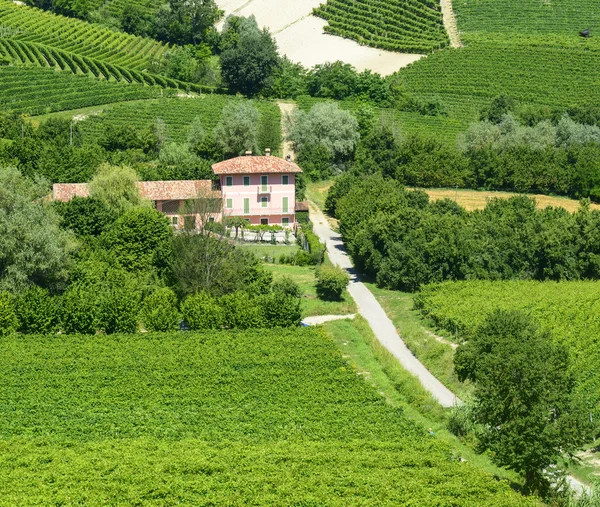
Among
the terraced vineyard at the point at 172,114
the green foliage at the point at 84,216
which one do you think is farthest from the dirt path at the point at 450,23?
the green foliage at the point at 84,216

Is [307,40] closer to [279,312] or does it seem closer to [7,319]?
[279,312]

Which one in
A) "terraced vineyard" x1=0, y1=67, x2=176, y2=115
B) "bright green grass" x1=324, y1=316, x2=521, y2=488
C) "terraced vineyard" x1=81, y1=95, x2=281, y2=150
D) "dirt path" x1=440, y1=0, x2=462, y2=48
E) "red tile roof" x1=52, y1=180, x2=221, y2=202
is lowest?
"bright green grass" x1=324, y1=316, x2=521, y2=488

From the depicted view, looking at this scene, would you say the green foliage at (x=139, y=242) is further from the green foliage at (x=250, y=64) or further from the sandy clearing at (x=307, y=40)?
the sandy clearing at (x=307, y=40)

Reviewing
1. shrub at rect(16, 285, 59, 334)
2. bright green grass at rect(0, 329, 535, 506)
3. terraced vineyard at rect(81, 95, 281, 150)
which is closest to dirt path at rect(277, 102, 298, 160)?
terraced vineyard at rect(81, 95, 281, 150)

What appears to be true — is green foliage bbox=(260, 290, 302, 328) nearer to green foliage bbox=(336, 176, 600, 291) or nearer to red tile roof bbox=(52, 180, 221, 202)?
green foliage bbox=(336, 176, 600, 291)

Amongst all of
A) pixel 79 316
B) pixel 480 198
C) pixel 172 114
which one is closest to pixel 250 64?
pixel 172 114

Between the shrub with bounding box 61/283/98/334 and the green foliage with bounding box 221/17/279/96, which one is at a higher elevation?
the green foliage with bounding box 221/17/279/96

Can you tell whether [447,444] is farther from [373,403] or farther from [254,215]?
[254,215]
